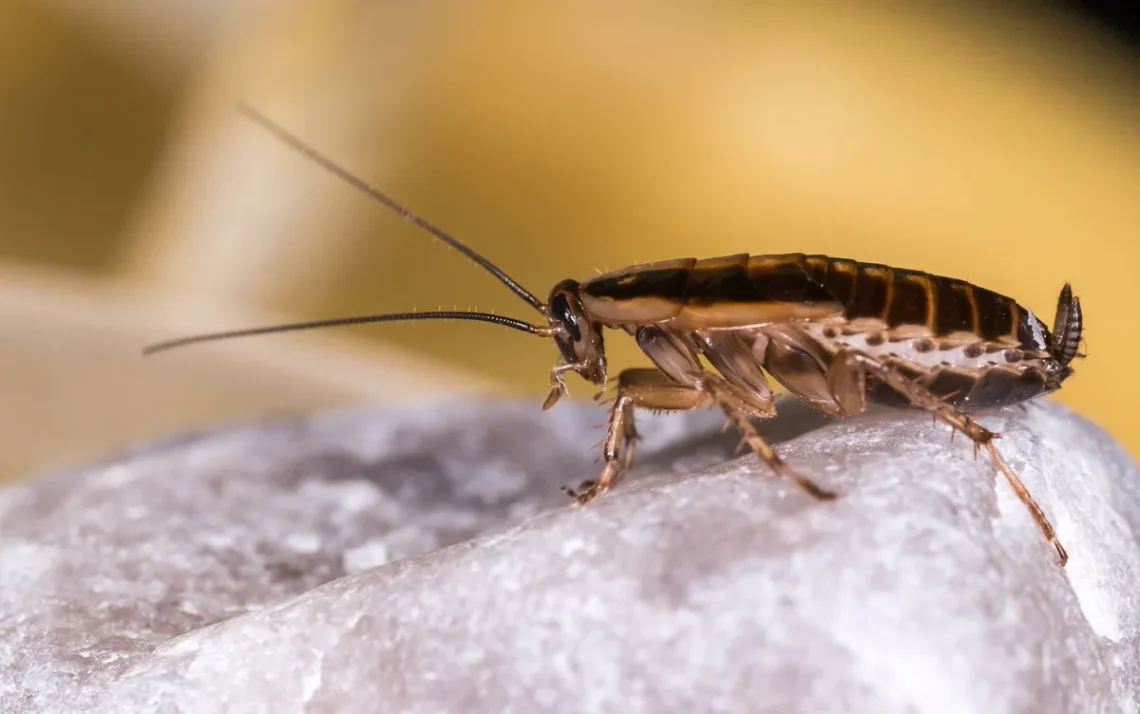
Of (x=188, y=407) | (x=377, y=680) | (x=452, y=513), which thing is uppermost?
(x=377, y=680)

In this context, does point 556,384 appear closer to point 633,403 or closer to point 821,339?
point 633,403

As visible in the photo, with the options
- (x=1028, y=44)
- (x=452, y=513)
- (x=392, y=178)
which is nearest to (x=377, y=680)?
(x=452, y=513)

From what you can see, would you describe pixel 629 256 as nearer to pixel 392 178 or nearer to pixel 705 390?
pixel 392 178

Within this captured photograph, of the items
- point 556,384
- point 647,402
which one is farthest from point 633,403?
point 556,384

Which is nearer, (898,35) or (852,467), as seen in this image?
(852,467)

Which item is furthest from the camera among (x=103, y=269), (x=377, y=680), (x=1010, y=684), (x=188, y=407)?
(x=103, y=269)

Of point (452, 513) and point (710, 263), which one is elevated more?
point (710, 263)

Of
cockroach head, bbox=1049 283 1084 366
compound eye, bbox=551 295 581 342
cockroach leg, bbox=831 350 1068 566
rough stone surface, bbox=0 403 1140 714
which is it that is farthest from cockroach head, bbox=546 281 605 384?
cockroach head, bbox=1049 283 1084 366

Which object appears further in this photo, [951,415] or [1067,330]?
[1067,330]
